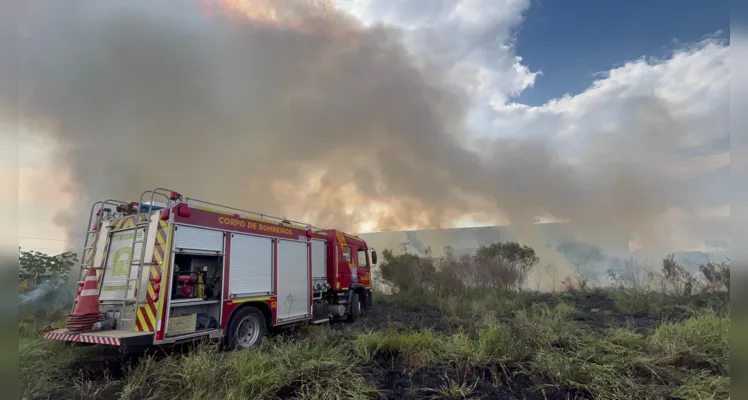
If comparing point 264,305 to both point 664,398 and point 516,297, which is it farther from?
point 516,297

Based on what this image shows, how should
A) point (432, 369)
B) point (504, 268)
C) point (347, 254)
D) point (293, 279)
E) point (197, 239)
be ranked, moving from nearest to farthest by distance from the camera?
point (432, 369), point (197, 239), point (293, 279), point (347, 254), point (504, 268)

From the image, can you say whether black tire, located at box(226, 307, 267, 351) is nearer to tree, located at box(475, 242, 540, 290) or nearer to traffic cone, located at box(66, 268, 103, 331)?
traffic cone, located at box(66, 268, 103, 331)

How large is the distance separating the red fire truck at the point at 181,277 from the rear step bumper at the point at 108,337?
1 centimetres

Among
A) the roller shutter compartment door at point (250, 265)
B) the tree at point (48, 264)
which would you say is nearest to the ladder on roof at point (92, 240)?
the roller shutter compartment door at point (250, 265)

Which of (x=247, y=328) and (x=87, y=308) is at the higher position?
(x=87, y=308)

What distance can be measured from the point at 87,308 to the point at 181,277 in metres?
1.58

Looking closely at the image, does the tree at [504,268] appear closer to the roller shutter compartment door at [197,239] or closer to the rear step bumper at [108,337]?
the roller shutter compartment door at [197,239]

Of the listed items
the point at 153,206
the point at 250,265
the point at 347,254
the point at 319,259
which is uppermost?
the point at 153,206

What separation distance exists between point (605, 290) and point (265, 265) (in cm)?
1418

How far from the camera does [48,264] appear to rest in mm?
10445

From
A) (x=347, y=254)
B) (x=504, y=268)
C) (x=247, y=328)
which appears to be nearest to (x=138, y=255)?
(x=247, y=328)

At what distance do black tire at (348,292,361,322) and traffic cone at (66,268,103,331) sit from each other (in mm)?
6640

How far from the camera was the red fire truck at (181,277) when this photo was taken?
601 cm

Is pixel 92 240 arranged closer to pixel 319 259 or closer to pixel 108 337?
pixel 108 337
